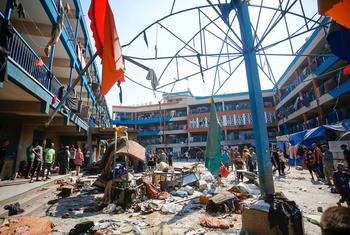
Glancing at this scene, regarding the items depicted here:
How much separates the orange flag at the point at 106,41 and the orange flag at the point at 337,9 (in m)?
3.09

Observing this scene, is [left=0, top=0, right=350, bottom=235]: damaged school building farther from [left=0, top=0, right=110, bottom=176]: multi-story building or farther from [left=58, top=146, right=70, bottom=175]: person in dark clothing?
[left=58, top=146, right=70, bottom=175]: person in dark clothing

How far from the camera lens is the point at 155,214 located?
507 cm

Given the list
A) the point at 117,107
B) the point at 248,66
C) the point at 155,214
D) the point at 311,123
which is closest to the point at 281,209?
the point at 248,66

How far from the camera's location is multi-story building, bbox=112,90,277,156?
129 feet

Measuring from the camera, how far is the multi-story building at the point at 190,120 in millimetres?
39406

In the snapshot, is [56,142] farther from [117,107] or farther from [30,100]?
[117,107]

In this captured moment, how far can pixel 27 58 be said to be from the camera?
652 cm

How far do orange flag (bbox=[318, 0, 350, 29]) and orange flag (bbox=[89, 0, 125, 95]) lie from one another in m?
3.09

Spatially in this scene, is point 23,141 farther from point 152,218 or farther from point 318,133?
point 318,133

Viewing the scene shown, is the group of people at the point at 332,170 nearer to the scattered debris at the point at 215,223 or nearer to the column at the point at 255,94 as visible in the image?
the column at the point at 255,94

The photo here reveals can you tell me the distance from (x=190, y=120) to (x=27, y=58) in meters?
37.9

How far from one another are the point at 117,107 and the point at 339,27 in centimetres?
5126

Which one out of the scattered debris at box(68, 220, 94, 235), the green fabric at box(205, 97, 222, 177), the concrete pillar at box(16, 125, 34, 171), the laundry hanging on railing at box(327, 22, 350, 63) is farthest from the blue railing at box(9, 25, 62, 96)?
the laundry hanging on railing at box(327, 22, 350, 63)

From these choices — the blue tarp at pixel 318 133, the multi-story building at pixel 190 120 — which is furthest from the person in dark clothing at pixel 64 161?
the multi-story building at pixel 190 120
